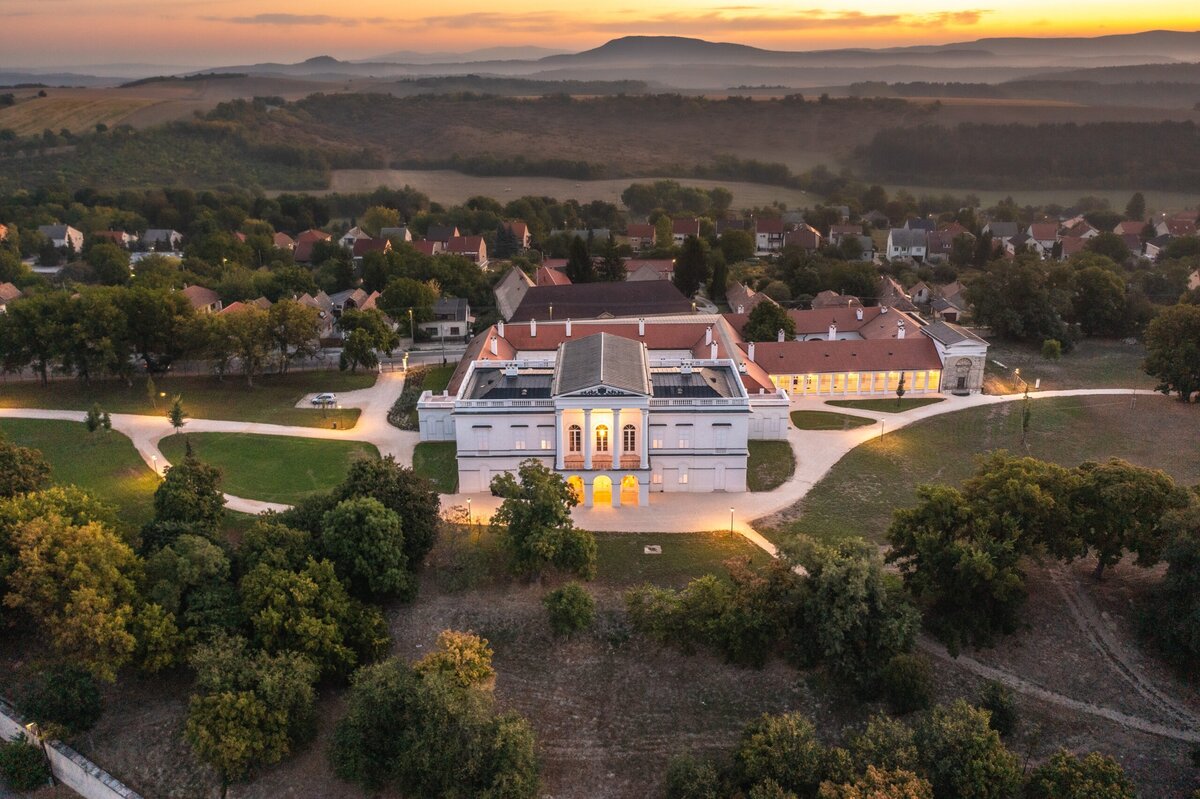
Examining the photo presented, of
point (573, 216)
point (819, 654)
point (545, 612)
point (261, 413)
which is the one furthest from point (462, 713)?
point (573, 216)

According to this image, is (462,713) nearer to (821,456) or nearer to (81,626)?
(81,626)

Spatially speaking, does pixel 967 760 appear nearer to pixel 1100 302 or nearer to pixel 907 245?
pixel 1100 302

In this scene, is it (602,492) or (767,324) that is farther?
(767,324)

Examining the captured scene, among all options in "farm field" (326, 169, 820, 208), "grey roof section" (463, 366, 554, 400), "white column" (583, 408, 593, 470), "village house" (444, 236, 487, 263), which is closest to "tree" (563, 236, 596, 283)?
Answer: "village house" (444, 236, 487, 263)

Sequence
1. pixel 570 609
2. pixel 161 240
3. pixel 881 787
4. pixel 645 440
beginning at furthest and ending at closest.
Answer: pixel 161 240 → pixel 645 440 → pixel 570 609 → pixel 881 787

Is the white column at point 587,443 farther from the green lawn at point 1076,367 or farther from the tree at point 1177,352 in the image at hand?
the tree at point 1177,352

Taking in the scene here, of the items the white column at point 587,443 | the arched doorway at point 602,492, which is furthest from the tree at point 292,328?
the arched doorway at point 602,492

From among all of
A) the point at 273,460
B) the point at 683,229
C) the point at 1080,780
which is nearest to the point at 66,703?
the point at 273,460
